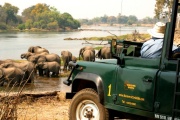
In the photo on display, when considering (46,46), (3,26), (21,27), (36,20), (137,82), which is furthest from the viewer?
(36,20)

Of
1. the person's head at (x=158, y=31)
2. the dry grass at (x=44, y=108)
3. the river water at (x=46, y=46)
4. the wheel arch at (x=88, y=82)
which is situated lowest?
the river water at (x=46, y=46)

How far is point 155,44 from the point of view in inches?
262

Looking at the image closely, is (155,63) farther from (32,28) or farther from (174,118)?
(32,28)

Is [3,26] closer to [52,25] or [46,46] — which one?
[52,25]

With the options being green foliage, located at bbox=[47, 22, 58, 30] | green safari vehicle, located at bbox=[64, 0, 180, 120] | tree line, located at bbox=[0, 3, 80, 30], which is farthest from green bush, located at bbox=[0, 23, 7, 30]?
green safari vehicle, located at bbox=[64, 0, 180, 120]

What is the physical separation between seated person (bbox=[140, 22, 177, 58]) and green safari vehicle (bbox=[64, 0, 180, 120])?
0.15 m

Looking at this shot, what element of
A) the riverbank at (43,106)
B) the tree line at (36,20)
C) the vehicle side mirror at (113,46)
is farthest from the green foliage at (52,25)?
the vehicle side mirror at (113,46)

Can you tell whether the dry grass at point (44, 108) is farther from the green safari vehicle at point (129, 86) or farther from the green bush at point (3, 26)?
the green bush at point (3, 26)

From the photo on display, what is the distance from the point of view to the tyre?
7.28 metres

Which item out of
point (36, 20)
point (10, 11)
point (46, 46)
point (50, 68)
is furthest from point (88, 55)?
point (36, 20)

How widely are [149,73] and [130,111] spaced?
723 millimetres

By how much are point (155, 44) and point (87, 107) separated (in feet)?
5.91

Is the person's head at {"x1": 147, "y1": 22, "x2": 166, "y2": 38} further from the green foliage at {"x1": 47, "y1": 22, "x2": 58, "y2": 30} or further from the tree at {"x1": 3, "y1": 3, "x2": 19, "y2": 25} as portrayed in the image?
the green foliage at {"x1": 47, "y1": 22, "x2": 58, "y2": 30}

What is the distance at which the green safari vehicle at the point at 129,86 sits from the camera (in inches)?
238
